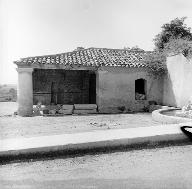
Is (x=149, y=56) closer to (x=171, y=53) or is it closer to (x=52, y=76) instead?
(x=171, y=53)

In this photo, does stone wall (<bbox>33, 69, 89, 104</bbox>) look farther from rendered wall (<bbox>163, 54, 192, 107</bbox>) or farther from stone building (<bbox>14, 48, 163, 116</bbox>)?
rendered wall (<bbox>163, 54, 192, 107</bbox>)

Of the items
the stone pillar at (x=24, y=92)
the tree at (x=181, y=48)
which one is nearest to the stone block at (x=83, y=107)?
the stone pillar at (x=24, y=92)

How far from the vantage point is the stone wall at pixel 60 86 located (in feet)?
66.0

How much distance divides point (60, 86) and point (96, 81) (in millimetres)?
4604

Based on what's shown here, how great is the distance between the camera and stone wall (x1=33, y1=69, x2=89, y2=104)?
66.0 ft

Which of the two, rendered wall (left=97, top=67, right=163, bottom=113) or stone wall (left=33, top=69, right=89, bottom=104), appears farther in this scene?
stone wall (left=33, top=69, right=89, bottom=104)

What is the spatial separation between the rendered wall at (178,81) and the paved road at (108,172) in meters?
10.6

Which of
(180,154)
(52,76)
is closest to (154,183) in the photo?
(180,154)

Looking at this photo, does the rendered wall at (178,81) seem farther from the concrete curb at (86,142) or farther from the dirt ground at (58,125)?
the concrete curb at (86,142)

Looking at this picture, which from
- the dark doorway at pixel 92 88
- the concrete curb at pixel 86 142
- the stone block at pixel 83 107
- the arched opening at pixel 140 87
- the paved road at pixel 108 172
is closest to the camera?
the paved road at pixel 108 172

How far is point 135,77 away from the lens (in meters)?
17.1

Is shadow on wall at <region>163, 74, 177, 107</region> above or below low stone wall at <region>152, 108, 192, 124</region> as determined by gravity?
above

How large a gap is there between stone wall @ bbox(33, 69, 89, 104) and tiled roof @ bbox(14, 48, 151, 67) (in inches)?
101

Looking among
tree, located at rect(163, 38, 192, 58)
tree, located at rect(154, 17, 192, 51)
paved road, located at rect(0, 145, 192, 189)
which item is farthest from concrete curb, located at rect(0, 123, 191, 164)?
tree, located at rect(154, 17, 192, 51)
